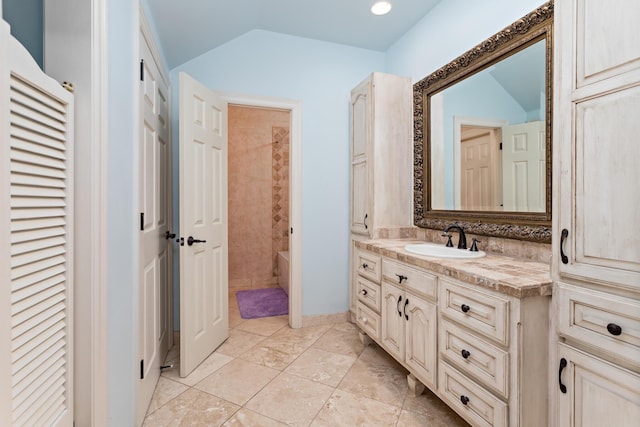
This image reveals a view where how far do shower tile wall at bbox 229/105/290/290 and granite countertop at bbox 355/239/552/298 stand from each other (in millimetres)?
2792

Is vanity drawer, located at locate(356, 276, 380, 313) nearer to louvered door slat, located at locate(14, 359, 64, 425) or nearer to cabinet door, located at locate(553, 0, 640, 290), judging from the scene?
cabinet door, located at locate(553, 0, 640, 290)

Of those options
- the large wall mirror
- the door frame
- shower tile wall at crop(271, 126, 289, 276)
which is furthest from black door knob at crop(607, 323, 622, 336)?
shower tile wall at crop(271, 126, 289, 276)

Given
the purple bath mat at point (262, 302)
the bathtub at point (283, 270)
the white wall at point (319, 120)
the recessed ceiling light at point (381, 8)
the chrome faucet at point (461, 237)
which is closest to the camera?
the chrome faucet at point (461, 237)

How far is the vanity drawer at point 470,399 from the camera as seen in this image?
1232 mm

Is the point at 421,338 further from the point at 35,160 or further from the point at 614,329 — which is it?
the point at 35,160

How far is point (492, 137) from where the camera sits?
1.93 meters

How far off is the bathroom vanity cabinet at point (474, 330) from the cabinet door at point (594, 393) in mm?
89

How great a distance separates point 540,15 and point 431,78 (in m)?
0.84

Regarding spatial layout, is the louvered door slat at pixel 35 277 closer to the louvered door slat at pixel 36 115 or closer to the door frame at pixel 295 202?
the louvered door slat at pixel 36 115

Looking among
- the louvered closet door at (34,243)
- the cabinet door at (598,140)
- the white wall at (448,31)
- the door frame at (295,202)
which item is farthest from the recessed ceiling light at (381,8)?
the louvered closet door at (34,243)

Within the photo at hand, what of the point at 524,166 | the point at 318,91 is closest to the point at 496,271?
the point at 524,166

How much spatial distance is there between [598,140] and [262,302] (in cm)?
331

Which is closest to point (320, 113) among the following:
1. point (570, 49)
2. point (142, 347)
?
point (570, 49)

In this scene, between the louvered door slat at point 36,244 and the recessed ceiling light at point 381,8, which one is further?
the recessed ceiling light at point 381,8
